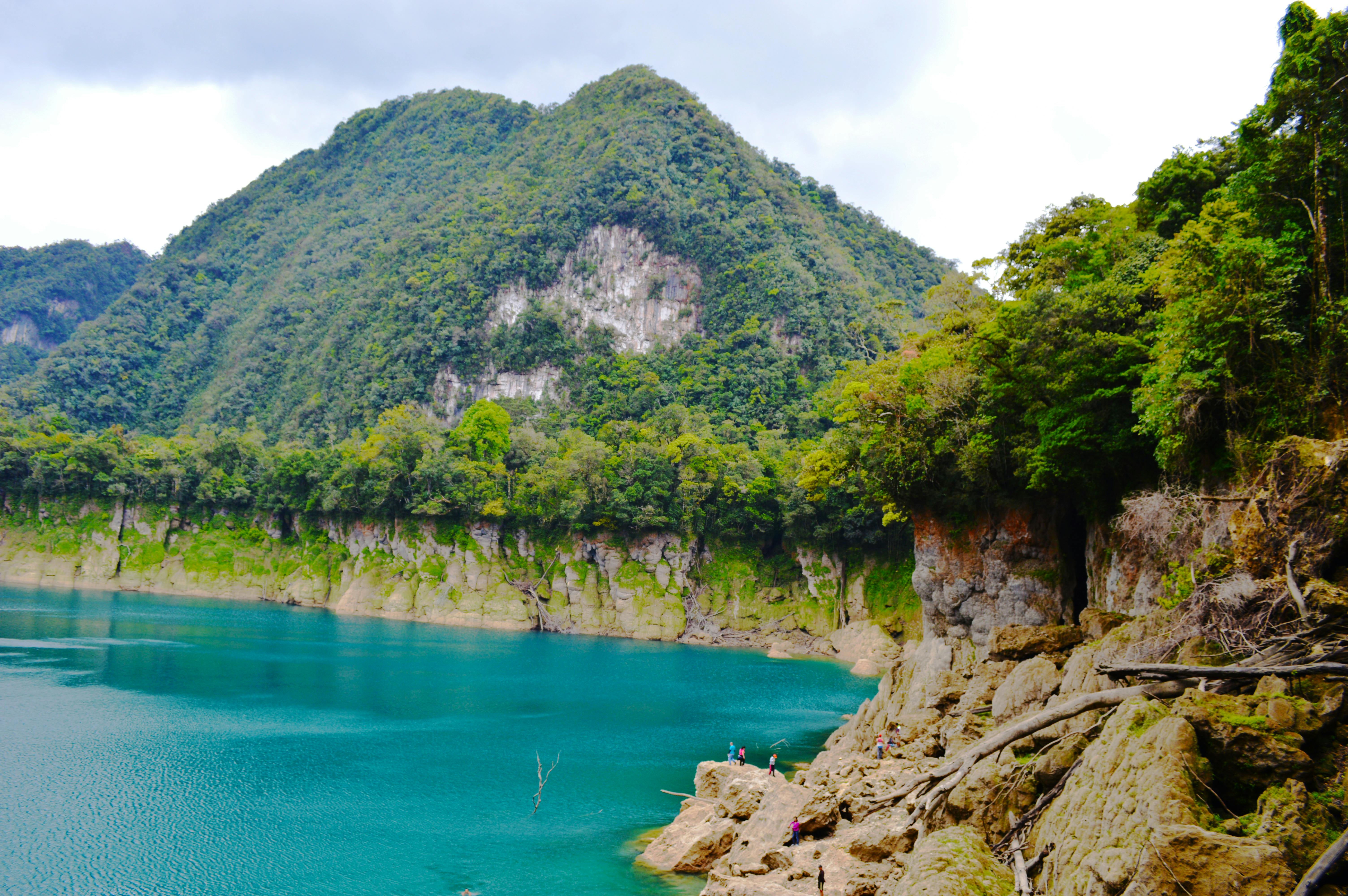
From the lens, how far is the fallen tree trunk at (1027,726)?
10.1 meters

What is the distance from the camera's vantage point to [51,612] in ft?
178

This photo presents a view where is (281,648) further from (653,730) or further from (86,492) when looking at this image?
(86,492)

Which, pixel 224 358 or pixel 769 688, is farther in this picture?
pixel 224 358

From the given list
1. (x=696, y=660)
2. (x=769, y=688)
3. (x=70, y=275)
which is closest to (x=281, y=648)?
(x=696, y=660)

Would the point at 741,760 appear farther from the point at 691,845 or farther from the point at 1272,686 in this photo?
the point at 1272,686

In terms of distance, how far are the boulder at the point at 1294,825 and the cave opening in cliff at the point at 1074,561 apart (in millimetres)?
21007

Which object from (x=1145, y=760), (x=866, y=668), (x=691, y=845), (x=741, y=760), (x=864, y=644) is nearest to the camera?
(x=1145, y=760)

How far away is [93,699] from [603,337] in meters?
79.2

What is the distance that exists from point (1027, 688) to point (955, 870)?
28.9ft

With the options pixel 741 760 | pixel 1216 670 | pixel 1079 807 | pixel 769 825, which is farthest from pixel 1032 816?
pixel 741 760

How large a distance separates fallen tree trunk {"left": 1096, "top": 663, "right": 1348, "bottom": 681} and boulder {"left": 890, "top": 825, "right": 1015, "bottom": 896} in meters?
2.99

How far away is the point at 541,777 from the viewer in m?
25.0

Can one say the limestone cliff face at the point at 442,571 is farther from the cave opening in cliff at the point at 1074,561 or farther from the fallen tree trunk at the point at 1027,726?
the fallen tree trunk at the point at 1027,726

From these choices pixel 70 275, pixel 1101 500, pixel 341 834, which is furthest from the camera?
pixel 70 275
